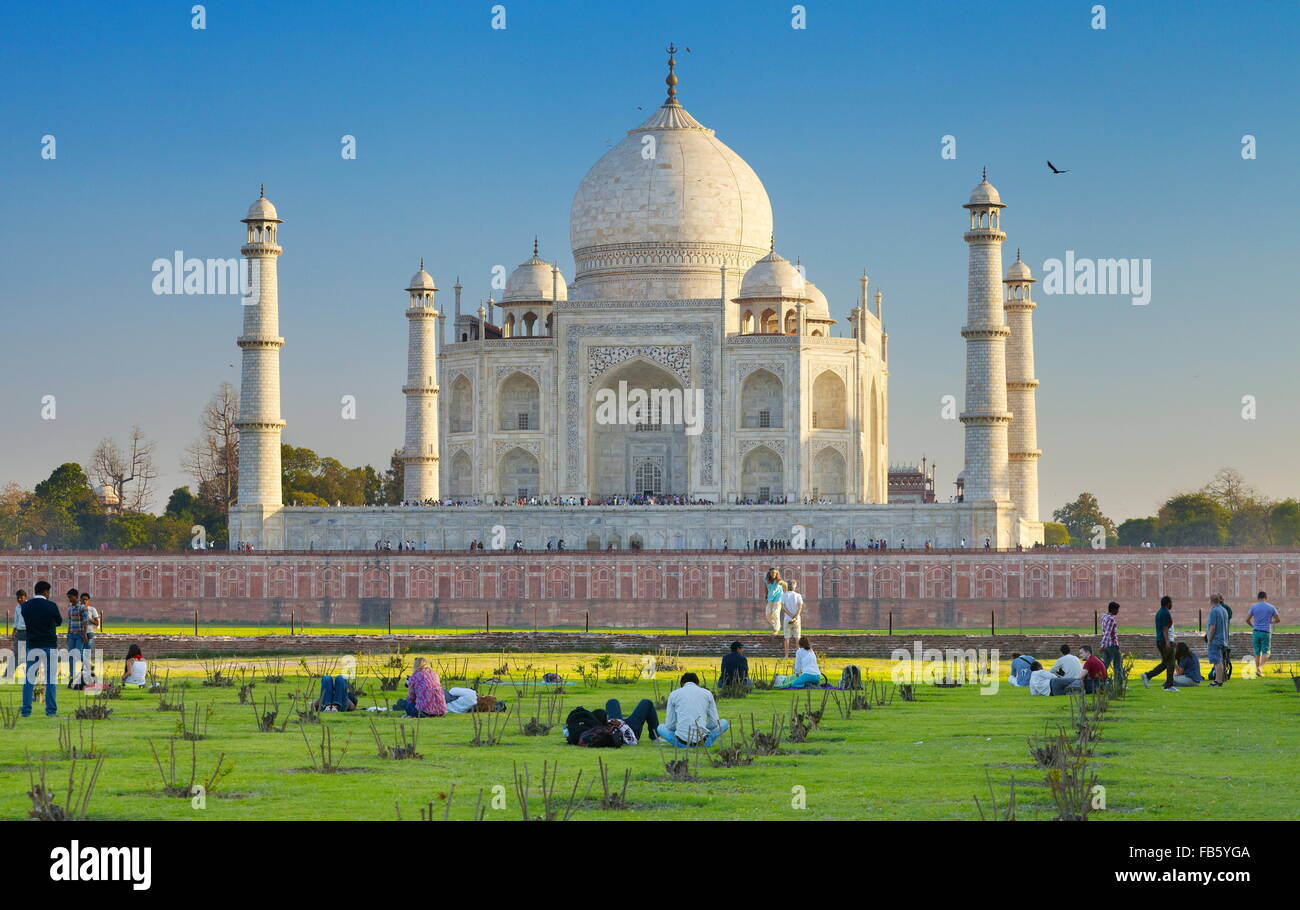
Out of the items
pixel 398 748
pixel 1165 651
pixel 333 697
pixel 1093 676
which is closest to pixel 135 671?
pixel 333 697

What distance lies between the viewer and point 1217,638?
2066 cm

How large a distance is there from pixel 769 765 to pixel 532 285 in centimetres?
4184

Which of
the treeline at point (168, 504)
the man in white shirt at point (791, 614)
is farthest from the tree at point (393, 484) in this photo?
the man in white shirt at point (791, 614)

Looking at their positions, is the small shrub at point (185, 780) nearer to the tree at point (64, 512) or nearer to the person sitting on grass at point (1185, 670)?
the person sitting on grass at point (1185, 670)

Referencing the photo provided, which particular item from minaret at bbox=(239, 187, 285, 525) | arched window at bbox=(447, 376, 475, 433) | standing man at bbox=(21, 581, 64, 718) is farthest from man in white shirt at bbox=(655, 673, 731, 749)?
arched window at bbox=(447, 376, 475, 433)

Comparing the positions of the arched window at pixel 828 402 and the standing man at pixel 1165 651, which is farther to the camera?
the arched window at pixel 828 402

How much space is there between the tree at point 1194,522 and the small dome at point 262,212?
1296 inches

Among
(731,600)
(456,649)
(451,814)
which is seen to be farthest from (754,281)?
(451,814)

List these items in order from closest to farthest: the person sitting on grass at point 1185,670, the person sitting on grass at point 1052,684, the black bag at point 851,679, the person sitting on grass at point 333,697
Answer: the person sitting on grass at point 333,697 < the person sitting on grass at point 1052,684 < the black bag at point 851,679 < the person sitting on grass at point 1185,670

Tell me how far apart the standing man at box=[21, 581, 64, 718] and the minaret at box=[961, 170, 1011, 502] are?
100ft

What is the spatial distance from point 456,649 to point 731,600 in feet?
37.9

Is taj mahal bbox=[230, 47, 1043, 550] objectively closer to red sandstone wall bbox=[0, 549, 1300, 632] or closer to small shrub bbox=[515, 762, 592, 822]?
red sandstone wall bbox=[0, 549, 1300, 632]

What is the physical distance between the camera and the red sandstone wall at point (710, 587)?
3962cm
